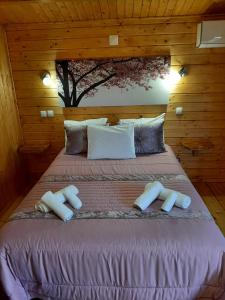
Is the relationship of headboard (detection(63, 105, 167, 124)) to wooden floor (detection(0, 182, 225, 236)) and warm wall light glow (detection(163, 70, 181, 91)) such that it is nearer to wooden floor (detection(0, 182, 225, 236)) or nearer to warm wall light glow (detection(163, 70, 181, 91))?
warm wall light glow (detection(163, 70, 181, 91))

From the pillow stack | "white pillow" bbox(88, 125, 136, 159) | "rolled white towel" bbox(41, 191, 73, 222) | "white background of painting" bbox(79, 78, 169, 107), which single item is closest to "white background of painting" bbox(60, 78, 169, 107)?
"white background of painting" bbox(79, 78, 169, 107)

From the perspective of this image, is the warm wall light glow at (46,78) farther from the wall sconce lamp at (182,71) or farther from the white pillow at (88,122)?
the wall sconce lamp at (182,71)

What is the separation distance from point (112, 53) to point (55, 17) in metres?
0.73

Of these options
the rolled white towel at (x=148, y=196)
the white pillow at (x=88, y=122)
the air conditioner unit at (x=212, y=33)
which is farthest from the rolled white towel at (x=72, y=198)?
the air conditioner unit at (x=212, y=33)

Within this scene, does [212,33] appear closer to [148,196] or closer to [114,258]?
[148,196]

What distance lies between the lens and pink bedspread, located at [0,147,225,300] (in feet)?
4.32

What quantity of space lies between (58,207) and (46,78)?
6.10 ft

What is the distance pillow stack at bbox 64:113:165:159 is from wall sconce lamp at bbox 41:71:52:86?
565 mm

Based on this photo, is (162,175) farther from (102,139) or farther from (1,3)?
(1,3)

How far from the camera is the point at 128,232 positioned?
140 cm

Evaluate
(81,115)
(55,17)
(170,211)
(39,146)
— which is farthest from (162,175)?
(55,17)

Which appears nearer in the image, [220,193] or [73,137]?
[73,137]

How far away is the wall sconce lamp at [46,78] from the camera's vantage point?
2847 millimetres

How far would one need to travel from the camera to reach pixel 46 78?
9.34 feet
